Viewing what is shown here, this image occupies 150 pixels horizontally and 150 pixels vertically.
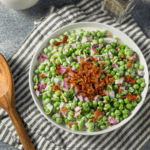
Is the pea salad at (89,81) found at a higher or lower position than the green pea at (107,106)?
higher

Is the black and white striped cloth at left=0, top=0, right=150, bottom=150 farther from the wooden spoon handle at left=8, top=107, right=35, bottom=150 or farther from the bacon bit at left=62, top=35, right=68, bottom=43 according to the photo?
the bacon bit at left=62, top=35, right=68, bottom=43

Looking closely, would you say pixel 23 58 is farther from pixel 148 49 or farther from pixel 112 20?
pixel 148 49

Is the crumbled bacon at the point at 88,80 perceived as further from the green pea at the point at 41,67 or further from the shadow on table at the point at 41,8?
the shadow on table at the point at 41,8

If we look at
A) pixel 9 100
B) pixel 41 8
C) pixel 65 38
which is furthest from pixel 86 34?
pixel 9 100

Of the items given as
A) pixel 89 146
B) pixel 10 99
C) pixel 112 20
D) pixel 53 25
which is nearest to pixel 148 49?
pixel 112 20

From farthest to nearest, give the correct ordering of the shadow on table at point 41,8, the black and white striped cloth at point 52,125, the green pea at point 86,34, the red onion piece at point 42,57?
the shadow on table at point 41,8 < the black and white striped cloth at point 52,125 < the red onion piece at point 42,57 < the green pea at point 86,34

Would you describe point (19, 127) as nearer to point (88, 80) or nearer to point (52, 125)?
point (52, 125)

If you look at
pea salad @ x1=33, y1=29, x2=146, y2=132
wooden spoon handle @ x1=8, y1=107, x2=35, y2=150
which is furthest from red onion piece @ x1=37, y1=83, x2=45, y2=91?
wooden spoon handle @ x1=8, y1=107, x2=35, y2=150

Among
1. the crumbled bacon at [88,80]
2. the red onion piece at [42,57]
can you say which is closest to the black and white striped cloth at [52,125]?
the red onion piece at [42,57]
